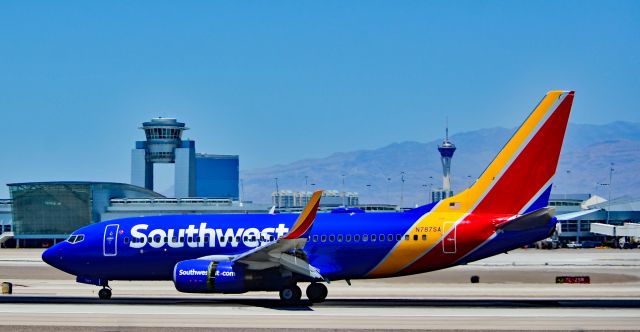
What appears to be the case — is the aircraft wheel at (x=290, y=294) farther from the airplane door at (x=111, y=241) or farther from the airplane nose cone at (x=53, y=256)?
the airplane nose cone at (x=53, y=256)

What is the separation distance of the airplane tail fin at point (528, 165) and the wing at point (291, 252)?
6.37 meters

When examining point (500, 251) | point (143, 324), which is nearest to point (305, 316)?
point (143, 324)

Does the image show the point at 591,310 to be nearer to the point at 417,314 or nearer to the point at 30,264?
the point at 417,314

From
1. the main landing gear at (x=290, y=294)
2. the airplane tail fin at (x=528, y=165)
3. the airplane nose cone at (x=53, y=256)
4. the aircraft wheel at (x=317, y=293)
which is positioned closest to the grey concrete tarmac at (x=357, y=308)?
the main landing gear at (x=290, y=294)

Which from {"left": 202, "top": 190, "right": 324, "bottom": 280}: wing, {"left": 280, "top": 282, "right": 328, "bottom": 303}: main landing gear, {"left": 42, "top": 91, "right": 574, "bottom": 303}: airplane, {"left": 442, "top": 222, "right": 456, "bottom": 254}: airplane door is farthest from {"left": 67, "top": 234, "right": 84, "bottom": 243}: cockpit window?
{"left": 442, "top": 222, "right": 456, "bottom": 254}: airplane door

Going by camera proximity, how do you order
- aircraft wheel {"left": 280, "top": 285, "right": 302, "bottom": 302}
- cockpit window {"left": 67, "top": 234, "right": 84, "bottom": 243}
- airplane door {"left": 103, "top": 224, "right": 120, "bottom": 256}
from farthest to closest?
cockpit window {"left": 67, "top": 234, "right": 84, "bottom": 243}, airplane door {"left": 103, "top": 224, "right": 120, "bottom": 256}, aircraft wheel {"left": 280, "top": 285, "right": 302, "bottom": 302}

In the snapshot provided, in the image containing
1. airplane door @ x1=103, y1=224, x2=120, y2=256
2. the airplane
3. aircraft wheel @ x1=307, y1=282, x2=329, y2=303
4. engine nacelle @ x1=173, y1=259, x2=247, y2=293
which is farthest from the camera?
airplane door @ x1=103, y1=224, x2=120, y2=256

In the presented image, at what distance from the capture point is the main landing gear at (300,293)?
3872 centimetres

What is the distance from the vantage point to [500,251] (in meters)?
38.7

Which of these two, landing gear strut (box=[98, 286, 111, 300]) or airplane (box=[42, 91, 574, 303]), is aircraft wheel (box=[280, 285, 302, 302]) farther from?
landing gear strut (box=[98, 286, 111, 300])

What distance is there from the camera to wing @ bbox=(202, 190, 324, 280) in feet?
122

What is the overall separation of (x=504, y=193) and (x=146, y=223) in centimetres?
1492

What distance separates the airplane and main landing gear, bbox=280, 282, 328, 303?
0.13 feet

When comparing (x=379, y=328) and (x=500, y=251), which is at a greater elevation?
(x=500, y=251)
